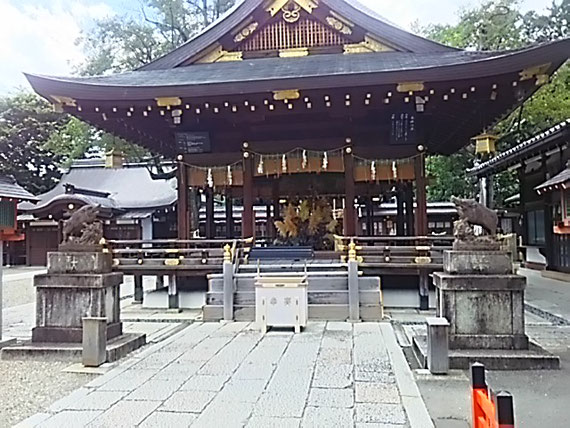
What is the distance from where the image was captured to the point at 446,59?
361 inches

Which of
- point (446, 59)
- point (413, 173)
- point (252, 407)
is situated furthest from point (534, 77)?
point (252, 407)

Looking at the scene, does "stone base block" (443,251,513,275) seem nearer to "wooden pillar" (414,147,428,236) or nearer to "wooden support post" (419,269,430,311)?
"wooden support post" (419,269,430,311)

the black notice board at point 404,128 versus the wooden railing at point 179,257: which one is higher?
the black notice board at point 404,128

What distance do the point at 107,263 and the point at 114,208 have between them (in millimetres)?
14287

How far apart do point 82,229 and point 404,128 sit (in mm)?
6124

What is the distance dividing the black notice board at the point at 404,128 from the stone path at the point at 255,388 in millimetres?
4486

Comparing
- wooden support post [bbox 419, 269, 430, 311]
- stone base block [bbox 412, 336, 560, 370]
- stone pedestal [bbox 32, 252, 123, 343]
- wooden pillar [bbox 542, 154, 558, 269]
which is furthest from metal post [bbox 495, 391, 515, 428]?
wooden pillar [bbox 542, 154, 558, 269]

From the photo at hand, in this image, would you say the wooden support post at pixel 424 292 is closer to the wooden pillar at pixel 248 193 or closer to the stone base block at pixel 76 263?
the wooden pillar at pixel 248 193

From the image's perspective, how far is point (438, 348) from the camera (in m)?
4.67

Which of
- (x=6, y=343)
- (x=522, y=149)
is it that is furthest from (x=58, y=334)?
(x=522, y=149)

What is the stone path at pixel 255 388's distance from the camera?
360 centimetres

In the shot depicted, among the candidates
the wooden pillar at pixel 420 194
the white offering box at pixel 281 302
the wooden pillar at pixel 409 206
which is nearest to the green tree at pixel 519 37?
the wooden pillar at pixel 409 206

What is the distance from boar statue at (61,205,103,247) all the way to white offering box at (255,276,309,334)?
2.23m

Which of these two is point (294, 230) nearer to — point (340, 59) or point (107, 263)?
point (340, 59)
